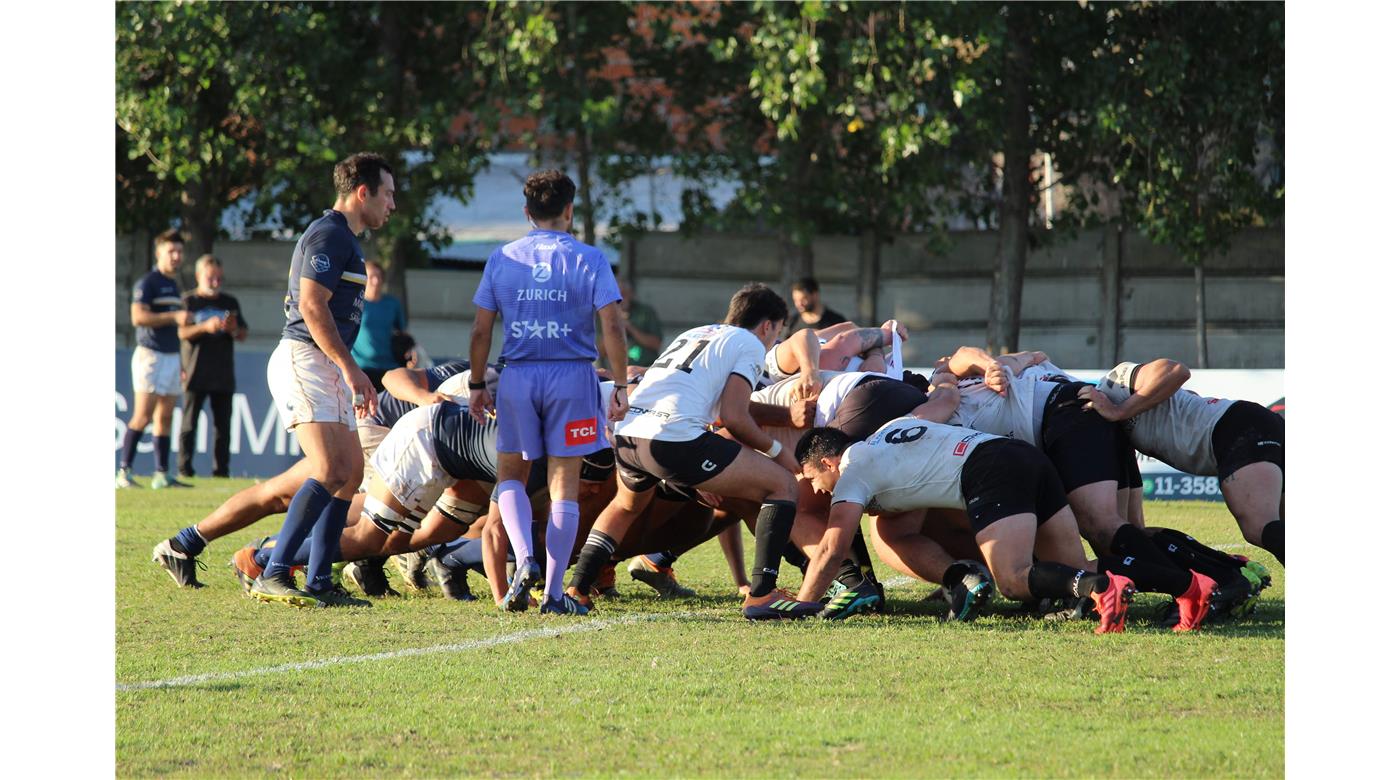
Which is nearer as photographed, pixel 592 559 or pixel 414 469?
pixel 592 559

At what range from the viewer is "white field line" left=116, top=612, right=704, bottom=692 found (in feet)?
17.4

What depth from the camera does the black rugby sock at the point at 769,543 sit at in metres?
6.82

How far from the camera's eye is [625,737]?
4488mm

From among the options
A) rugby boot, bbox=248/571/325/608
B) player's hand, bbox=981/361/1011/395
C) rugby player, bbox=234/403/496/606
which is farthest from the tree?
rugby boot, bbox=248/571/325/608

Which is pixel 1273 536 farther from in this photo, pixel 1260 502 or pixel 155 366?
pixel 155 366

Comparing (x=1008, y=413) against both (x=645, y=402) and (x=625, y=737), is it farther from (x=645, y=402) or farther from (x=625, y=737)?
(x=625, y=737)

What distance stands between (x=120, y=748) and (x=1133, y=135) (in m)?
13.6

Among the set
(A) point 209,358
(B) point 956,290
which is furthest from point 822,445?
(B) point 956,290

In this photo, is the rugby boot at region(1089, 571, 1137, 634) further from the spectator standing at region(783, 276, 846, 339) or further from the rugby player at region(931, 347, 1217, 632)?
the spectator standing at region(783, 276, 846, 339)

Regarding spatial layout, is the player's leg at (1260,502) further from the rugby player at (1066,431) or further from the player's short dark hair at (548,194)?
the player's short dark hair at (548,194)

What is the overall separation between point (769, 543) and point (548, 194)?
1.73 metres

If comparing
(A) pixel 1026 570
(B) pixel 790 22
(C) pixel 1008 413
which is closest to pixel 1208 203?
(B) pixel 790 22

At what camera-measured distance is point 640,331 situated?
1627cm

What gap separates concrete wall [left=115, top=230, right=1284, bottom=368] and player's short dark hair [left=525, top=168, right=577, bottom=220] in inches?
447
